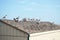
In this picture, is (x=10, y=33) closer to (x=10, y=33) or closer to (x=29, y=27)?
(x=10, y=33)

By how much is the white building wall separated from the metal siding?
4.25 feet

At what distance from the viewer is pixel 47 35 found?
872 inches

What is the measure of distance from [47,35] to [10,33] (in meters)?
5.24

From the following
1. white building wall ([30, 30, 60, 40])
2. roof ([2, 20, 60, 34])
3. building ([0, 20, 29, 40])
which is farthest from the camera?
roof ([2, 20, 60, 34])

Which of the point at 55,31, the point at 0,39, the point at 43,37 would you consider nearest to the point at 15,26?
the point at 0,39

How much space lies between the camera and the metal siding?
64.4 feet

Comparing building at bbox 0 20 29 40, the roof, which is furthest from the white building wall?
building at bbox 0 20 29 40

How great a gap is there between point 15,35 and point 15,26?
3.58 feet

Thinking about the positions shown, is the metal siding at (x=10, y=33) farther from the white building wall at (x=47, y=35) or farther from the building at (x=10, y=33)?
the white building wall at (x=47, y=35)

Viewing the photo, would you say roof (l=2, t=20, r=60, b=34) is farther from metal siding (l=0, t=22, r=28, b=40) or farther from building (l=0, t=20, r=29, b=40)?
metal siding (l=0, t=22, r=28, b=40)

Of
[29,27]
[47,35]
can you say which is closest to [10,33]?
[29,27]

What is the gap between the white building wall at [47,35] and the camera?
65.2 ft

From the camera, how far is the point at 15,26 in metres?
20.0

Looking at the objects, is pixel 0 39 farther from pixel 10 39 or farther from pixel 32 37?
pixel 32 37
